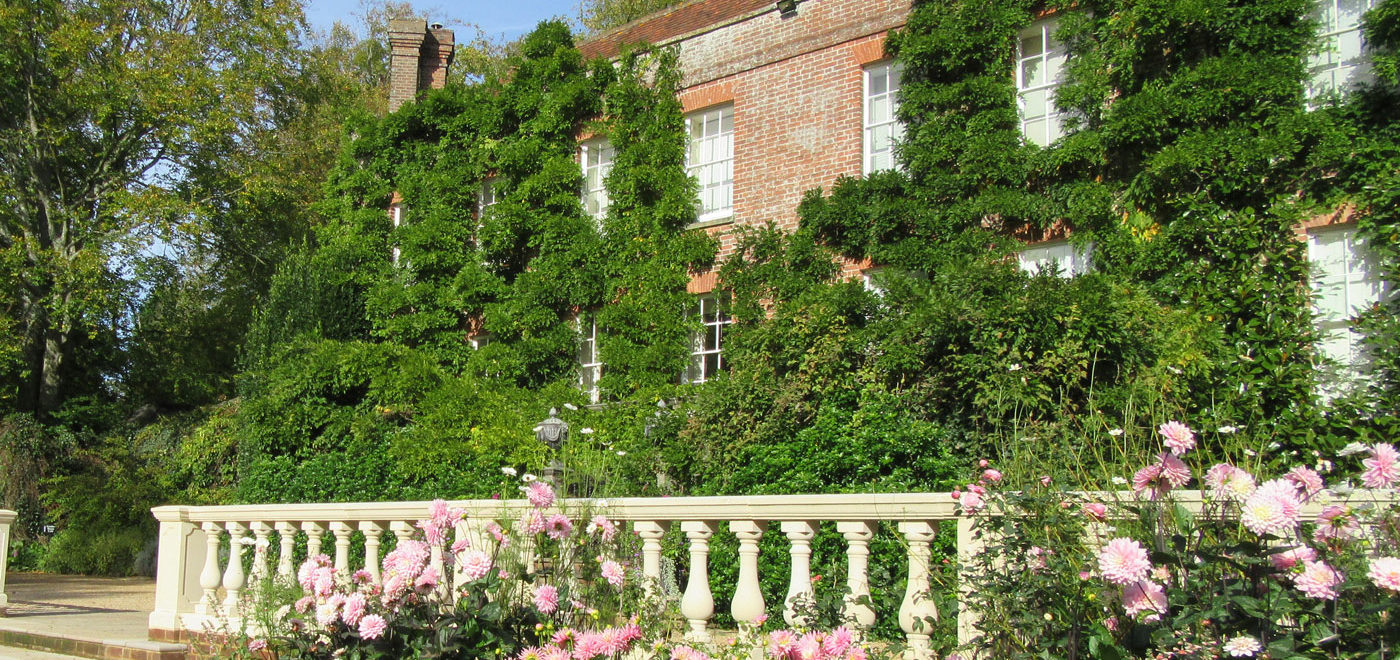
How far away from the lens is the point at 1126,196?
1053 cm

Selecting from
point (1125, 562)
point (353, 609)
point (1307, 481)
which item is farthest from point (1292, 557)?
point (353, 609)

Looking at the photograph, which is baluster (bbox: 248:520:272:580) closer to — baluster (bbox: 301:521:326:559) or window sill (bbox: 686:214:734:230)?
baluster (bbox: 301:521:326:559)

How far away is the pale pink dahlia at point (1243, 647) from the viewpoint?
3279mm

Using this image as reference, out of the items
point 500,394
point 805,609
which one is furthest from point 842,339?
point 805,609

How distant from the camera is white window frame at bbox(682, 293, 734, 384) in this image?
13.3 meters

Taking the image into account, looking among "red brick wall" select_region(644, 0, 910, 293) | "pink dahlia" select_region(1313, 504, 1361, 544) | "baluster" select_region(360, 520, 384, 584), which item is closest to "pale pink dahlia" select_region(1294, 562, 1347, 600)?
"pink dahlia" select_region(1313, 504, 1361, 544)

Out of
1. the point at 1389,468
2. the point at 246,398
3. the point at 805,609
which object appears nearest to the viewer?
the point at 1389,468

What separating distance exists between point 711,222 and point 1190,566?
10473mm

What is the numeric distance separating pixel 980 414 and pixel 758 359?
2.64 meters

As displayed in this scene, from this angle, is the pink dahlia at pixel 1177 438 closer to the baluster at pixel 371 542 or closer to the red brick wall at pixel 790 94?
the baluster at pixel 371 542

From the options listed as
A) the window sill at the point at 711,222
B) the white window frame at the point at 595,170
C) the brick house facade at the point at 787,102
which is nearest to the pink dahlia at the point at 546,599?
the brick house facade at the point at 787,102

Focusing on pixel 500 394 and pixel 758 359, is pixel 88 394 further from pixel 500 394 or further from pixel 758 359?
pixel 758 359

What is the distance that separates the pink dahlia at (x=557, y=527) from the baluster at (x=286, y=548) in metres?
2.61

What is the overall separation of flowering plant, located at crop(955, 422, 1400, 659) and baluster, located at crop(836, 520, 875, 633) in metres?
0.52
